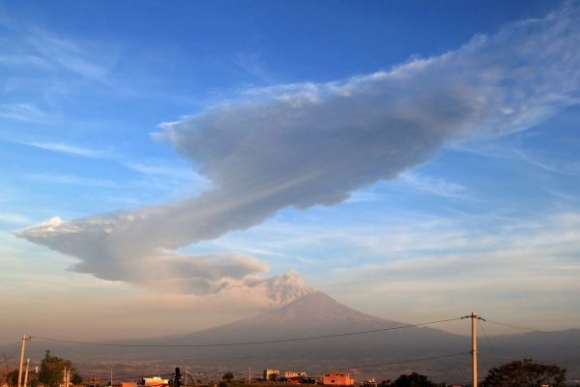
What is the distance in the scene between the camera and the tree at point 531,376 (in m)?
87.5

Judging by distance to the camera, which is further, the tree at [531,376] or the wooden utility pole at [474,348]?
the tree at [531,376]

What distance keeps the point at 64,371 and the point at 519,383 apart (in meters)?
67.0

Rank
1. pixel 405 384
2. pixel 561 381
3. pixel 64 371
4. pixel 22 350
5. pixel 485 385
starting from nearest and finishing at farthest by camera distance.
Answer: pixel 22 350
pixel 561 381
pixel 485 385
pixel 405 384
pixel 64 371

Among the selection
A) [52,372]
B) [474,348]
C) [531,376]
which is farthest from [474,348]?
[52,372]

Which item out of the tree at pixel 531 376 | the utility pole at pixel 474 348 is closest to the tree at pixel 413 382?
the tree at pixel 531 376

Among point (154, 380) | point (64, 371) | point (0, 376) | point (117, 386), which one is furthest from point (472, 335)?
point (0, 376)

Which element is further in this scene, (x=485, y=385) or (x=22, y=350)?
(x=485, y=385)

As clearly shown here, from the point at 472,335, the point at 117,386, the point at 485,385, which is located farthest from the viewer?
the point at 117,386

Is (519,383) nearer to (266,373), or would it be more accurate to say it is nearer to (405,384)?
(405,384)

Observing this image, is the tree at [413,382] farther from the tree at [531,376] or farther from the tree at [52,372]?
the tree at [52,372]

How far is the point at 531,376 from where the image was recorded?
88.3 m

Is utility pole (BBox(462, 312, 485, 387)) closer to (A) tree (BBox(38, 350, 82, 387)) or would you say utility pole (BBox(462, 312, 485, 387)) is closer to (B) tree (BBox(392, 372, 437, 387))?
(B) tree (BBox(392, 372, 437, 387))

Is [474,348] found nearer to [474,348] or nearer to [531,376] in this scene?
[474,348]

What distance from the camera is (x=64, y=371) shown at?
357 feet
